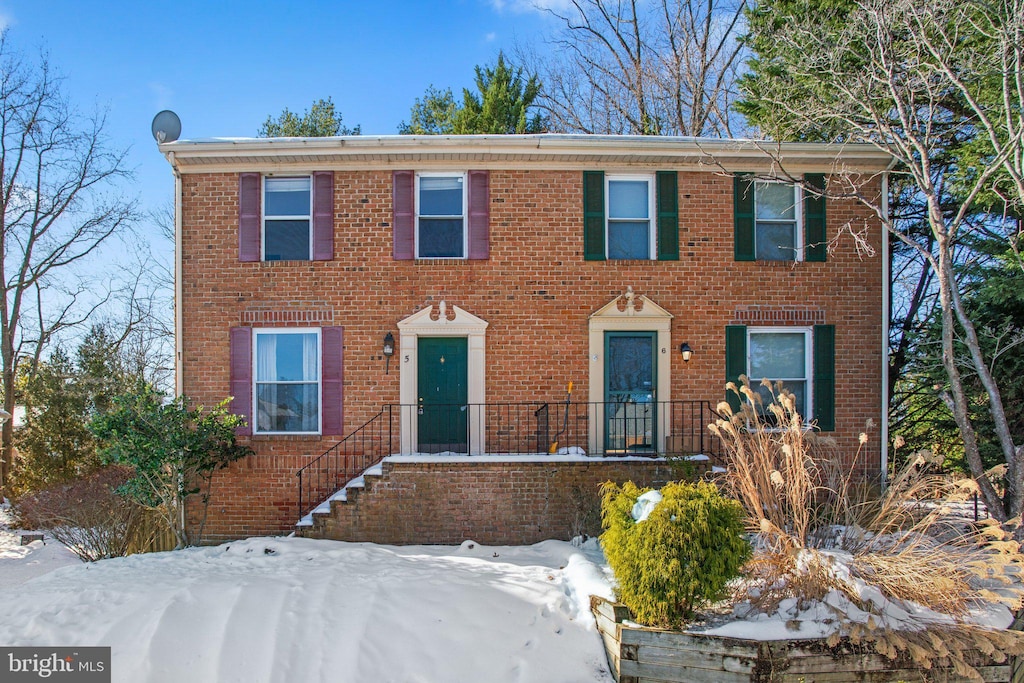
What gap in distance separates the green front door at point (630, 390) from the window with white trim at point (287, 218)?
15.9 ft

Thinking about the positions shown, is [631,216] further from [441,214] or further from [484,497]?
[484,497]

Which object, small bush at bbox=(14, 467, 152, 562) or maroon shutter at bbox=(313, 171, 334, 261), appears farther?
maroon shutter at bbox=(313, 171, 334, 261)

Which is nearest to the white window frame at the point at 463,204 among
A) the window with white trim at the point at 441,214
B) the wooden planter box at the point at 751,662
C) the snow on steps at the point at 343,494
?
the window with white trim at the point at 441,214

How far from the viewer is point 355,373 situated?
29.7 ft

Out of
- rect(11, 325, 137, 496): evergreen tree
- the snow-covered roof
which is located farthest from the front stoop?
rect(11, 325, 137, 496): evergreen tree

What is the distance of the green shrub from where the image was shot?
5.04 metres

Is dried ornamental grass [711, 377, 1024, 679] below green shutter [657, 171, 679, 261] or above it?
below

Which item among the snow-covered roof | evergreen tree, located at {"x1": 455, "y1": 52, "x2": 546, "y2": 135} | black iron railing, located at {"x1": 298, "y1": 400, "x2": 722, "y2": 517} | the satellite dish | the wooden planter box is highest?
evergreen tree, located at {"x1": 455, "y1": 52, "x2": 546, "y2": 135}

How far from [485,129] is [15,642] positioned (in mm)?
14097

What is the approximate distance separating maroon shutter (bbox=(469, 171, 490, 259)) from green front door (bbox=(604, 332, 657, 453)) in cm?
230

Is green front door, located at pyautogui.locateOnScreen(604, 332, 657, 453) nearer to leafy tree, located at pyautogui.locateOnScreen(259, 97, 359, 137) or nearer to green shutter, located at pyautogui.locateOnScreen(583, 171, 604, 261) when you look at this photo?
green shutter, located at pyautogui.locateOnScreen(583, 171, 604, 261)

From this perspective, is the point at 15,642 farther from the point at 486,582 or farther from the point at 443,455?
the point at 443,455

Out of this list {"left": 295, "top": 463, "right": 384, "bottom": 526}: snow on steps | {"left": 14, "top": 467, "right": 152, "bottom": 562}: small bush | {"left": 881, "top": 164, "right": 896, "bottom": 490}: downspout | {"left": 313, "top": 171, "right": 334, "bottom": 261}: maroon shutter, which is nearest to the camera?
{"left": 295, "top": 463, "right": 384, "bottom": 526}: snow on steps

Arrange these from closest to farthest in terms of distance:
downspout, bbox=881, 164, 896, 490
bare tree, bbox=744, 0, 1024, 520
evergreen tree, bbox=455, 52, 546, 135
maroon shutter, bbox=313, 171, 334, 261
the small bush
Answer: bare tree, bbox=744, 0, 1024, 520 < the small bush < maroon shutter, bbox=313, 171, 334, 261 < downspout, bbox=881, 164, 896, 490 < evergreen tree, bbox=455, 52, 546, 135
